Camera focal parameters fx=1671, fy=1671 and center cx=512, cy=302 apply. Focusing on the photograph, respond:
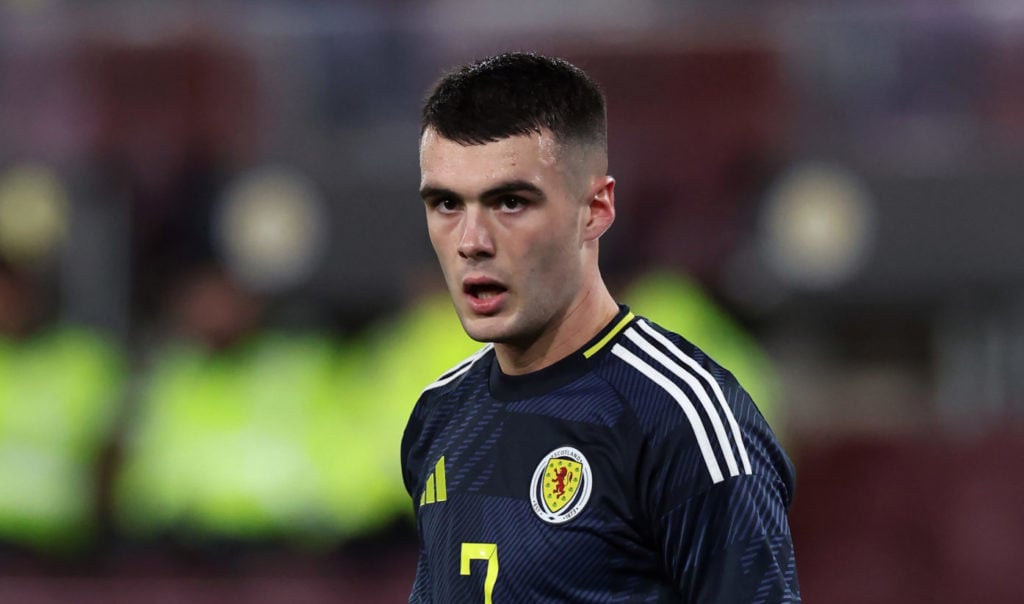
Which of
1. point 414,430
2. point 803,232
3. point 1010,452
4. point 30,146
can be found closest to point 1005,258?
point 803,232

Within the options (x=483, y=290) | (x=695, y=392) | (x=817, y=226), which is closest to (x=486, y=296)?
(x=483, y=290)

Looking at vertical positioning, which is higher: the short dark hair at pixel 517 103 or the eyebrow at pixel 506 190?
the short dark hair at pixel 517 103

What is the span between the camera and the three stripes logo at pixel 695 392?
8.43 feet

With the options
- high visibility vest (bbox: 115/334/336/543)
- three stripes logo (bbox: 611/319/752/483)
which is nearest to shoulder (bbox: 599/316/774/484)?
three stripes logo (bbox: 611/319/752/483)

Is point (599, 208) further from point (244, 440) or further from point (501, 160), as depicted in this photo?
point (244, 440)

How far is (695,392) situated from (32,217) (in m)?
6.33

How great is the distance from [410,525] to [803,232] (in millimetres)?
2625

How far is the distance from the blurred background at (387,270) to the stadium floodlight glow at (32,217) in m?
0.01

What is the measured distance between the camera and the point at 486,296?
2785mm

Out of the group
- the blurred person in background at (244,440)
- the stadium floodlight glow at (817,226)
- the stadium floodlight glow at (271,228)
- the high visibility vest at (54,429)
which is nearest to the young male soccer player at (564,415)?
A: the blurred person in background at (244,440)

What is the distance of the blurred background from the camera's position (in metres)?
7.33

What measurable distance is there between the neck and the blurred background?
4.16 meters

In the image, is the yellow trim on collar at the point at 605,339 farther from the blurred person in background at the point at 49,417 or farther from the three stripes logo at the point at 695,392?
the blurred person in background at the point at 49,417

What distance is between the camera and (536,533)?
271cm
